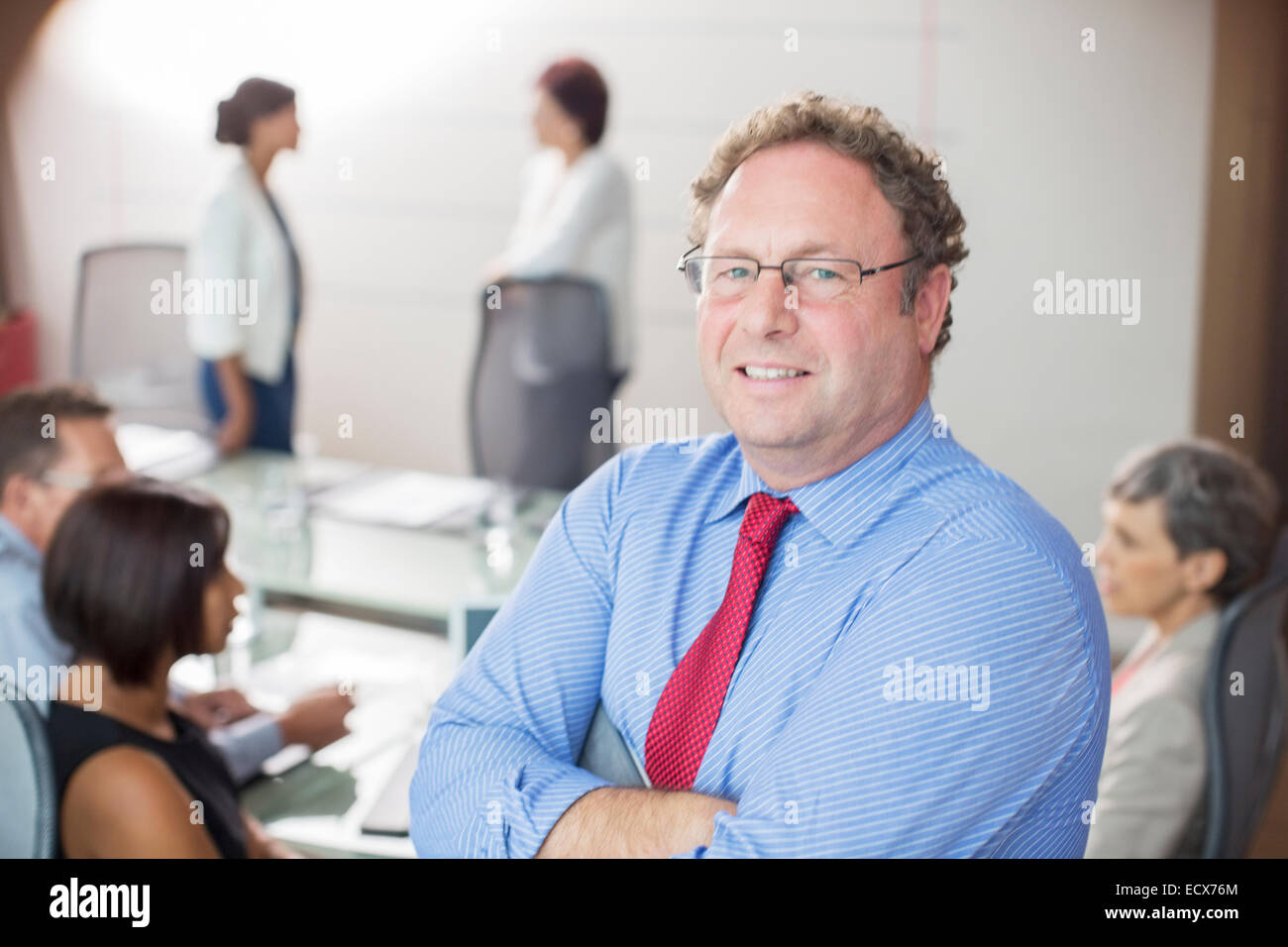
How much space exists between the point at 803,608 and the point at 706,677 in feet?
0.40

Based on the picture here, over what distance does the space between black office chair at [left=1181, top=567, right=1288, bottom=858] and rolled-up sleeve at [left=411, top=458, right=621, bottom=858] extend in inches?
38.1

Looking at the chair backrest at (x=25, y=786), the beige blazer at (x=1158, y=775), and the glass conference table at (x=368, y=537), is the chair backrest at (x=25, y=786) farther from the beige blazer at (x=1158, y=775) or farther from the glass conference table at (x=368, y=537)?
the beige blazer at (x=1158, y=775)

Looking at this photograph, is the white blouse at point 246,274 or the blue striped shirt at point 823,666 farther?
the white blouse at point 246,274

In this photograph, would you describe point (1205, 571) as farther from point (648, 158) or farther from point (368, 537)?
point (648, 158)

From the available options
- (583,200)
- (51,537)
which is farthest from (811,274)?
(583,200)

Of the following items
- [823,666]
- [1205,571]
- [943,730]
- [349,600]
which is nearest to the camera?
[943,730]

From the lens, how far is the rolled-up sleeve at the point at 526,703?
124 centimetres

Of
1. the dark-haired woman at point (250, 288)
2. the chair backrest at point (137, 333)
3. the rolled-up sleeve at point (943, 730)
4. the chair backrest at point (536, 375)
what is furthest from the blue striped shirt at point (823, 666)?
the chair backrest at point (137, 333)

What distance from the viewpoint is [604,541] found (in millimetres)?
1363

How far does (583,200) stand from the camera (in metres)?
3.60

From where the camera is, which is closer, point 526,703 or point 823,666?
point 823,666

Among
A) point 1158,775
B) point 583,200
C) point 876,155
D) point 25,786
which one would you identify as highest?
point 583,200

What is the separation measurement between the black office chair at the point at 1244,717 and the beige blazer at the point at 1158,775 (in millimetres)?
23

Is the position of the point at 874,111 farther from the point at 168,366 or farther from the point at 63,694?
the point at 168,366
